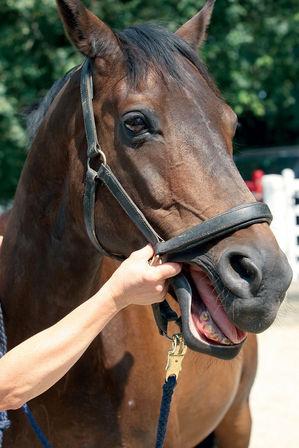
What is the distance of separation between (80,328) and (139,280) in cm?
23

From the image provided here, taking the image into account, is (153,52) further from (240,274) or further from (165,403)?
(165,403)

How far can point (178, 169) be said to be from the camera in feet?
5.68

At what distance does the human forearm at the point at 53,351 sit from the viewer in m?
1.68

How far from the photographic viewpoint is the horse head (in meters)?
1.59

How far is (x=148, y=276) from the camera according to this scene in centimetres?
162

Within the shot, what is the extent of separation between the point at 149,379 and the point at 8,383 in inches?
Result: 27.3

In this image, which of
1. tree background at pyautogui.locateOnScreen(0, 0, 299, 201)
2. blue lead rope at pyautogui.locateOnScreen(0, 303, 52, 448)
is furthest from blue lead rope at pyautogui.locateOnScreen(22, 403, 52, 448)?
tree background at pyautogui.locateOnScreen(0, 0, 299, 201)

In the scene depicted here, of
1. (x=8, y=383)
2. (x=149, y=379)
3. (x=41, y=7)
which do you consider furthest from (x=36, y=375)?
(x=41, y=7)

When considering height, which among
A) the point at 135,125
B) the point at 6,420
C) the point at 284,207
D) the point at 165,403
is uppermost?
the point at 135,125

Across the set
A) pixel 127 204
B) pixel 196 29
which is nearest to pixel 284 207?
pixel 196 29

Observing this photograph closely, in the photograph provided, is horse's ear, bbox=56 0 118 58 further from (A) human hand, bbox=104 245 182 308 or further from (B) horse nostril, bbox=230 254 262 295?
(B) horse nostril, bbox=230 254 262 295

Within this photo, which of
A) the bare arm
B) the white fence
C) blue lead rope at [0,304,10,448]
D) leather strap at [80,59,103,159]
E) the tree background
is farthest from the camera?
the white fence

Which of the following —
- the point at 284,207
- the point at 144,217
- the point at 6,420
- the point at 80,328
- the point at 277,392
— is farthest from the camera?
the point at 284,207

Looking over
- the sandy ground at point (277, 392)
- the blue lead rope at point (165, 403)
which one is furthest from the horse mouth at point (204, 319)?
the sandy ground at point (277, 392)
